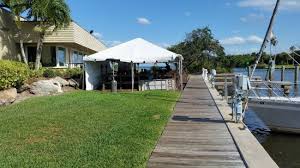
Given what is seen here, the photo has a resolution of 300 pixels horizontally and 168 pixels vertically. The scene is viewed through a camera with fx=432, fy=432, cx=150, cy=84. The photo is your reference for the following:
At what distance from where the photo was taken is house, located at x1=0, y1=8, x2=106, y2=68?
26172 mm

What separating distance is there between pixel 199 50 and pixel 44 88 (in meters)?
44.8

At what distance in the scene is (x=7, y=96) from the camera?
1764 cm

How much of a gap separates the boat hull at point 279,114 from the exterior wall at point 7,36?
51.5 feet

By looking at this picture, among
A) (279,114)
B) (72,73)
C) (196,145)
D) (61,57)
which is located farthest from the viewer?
(61,57)

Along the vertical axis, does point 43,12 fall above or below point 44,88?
above

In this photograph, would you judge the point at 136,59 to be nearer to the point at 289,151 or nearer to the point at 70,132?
the point at 289,151

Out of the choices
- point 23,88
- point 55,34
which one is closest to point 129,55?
point 55,34

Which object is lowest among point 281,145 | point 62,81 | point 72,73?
point 281,145

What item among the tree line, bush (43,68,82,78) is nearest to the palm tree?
bush (43,68,82,78)

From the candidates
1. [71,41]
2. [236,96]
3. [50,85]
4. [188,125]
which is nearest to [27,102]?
[50,85]

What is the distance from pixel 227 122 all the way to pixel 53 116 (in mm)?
5290

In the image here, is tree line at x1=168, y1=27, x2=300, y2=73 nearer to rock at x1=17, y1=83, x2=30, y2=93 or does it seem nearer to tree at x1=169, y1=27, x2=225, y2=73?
tree at x1=169, y1=27, x2=225, y2=73

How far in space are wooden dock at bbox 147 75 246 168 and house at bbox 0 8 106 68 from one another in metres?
15.9

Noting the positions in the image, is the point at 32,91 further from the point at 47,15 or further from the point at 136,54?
the point at 136,54
